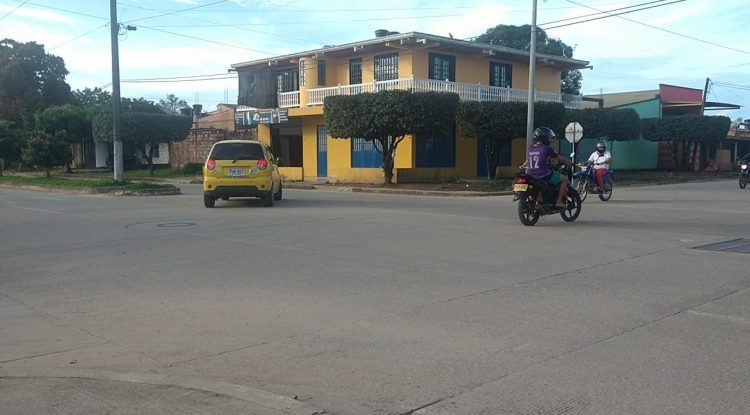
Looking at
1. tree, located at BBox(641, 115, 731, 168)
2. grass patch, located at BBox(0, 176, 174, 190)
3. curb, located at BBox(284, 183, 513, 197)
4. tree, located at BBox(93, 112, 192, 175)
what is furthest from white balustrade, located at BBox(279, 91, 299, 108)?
tree, located at BBox(641, 115, 731, 168)

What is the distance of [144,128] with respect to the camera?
3941 centimetres

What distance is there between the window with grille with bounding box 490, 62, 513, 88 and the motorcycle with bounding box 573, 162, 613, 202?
17.6 m

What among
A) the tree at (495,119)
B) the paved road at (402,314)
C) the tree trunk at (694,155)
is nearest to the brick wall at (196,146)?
the tree at (495,119)

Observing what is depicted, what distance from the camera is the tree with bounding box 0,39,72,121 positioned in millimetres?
56406

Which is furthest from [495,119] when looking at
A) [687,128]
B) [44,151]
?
[44,151]

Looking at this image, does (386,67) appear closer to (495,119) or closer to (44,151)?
(495,119)

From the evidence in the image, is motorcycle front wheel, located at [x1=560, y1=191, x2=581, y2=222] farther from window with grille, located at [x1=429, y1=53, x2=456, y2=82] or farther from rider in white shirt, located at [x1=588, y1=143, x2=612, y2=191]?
window with grille, located at [x1=429, y1=53, x2=456, y2=82]

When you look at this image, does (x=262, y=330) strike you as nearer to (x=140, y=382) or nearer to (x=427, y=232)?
(x=140, y=382)

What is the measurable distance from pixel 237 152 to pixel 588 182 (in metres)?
10.2

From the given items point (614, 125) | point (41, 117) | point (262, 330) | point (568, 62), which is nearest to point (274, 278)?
point (262, 330)

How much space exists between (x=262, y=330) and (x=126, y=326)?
130 cm

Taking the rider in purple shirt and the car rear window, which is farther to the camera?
the car rear window

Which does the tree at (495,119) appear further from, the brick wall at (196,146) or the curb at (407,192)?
the brick wall at (196,146)

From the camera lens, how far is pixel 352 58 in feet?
112
